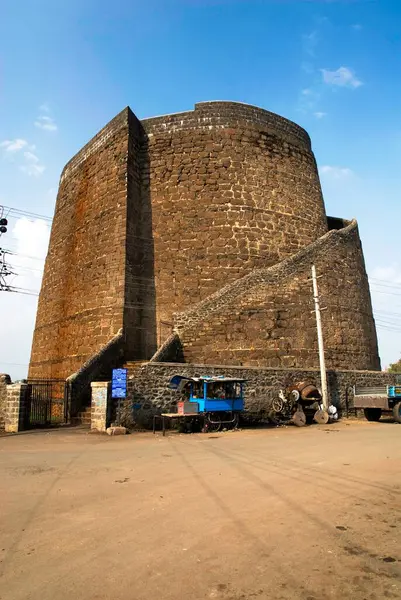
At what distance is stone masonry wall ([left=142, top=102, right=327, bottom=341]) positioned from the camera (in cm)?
1833

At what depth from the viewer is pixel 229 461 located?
748 centimetres

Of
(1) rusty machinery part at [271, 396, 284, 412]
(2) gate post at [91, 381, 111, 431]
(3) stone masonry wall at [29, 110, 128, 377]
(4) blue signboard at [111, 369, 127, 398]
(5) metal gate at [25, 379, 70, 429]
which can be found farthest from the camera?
(3) stone masonry wall at [29, 110, 128, 377]

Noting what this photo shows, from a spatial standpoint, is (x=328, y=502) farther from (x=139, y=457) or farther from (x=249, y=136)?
(x=249, y=136)

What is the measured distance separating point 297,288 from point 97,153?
11.3 m

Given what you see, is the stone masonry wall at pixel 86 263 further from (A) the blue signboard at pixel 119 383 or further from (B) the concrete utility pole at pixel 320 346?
(B) the concrete utility pole at pixel 320 346

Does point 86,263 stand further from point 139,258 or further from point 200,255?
point 200,255

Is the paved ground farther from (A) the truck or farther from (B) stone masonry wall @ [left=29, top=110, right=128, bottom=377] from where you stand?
(B) stone masonry wall @ [left=29, top=110, right=128, bottom=377]

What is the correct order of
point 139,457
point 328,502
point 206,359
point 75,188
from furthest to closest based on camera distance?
point 75,188 → point 206,359 → point 139,457 → point 328,502

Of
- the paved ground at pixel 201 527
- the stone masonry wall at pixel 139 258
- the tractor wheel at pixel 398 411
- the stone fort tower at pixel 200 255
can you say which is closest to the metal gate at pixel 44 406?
the stone fort tower at pixel 200 255

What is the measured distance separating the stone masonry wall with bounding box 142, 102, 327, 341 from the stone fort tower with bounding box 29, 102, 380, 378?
0.17 ft

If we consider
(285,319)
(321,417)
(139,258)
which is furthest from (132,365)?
(321,417)

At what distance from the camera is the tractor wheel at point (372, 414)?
16.3m

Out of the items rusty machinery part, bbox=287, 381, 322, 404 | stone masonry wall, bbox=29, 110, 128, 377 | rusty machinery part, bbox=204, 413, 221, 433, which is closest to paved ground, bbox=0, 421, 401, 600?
rusty machinery part, bbox=204, 413, 221, 433

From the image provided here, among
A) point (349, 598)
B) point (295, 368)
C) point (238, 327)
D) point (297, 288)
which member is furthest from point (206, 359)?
point (349, 598)
